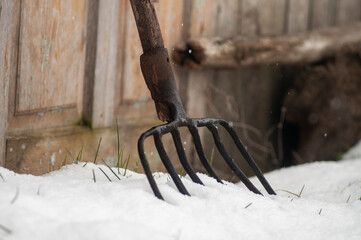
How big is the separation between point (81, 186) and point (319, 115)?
8.45 feet

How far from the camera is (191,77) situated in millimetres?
3232

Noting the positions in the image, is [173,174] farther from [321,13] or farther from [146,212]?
[321,13]

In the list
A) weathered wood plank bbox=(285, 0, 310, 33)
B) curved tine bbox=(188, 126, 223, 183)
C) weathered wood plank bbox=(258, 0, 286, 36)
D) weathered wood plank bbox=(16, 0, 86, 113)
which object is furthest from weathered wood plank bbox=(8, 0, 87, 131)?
weathered wood plank bbox=(285, 0, 310, 33)

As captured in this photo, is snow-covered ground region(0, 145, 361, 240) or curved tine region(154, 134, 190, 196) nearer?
snow-covered ground region(0, 145, 361, 240)

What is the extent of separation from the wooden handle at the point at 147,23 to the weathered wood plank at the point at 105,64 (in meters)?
0.70

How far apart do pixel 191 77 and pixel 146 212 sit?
1765mm

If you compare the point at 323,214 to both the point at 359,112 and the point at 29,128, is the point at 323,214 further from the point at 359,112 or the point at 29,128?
the point at 359,112

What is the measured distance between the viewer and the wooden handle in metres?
1.90

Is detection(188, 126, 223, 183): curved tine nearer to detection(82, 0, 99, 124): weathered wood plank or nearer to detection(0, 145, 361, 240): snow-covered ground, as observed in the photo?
detection(0, 145, 361, 240): snow-covered ground

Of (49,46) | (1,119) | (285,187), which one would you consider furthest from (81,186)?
(285,187)

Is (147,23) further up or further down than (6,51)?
further up

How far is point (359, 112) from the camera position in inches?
155

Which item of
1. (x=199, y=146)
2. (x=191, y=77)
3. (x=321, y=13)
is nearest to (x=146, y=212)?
(x=199, y=146)

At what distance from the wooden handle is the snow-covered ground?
0.44 metres
